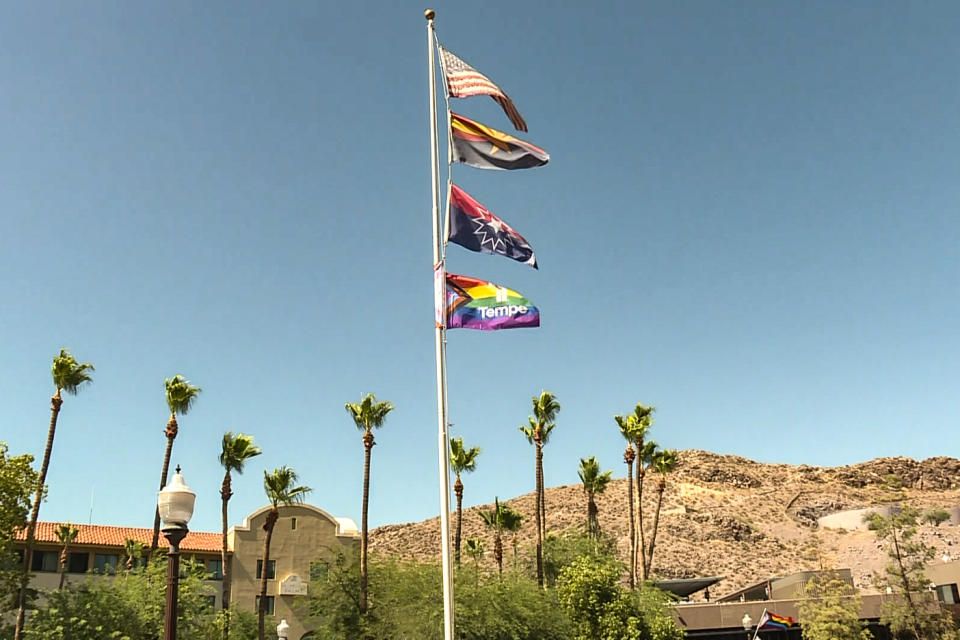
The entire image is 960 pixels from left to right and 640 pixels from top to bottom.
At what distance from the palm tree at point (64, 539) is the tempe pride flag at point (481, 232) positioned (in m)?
45.3

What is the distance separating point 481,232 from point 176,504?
8.72 m

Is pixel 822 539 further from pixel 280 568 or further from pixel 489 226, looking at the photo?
pixel 489 226

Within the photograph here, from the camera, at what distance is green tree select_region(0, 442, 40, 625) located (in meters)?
38.5

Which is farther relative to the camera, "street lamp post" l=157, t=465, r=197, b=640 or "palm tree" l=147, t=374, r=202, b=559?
"palm tree" l=147, t=374, r=202, b=559

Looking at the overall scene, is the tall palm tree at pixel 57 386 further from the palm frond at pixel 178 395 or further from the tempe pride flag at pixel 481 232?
the tempe pride flag at pixel 481 232

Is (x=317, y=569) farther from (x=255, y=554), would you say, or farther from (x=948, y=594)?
(x=948, y=594)

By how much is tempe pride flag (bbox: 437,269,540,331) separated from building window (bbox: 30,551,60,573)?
47889 mm

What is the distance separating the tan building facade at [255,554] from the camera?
175ft

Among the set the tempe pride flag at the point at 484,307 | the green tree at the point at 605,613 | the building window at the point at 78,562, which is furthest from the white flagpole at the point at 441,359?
the building window at the point at 78,562

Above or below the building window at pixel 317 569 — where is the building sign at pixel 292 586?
below

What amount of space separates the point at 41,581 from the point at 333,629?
2101cm

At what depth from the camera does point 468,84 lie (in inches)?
706

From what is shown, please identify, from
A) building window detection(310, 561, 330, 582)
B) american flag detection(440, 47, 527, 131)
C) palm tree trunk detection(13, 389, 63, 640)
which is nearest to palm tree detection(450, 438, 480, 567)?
building window detection(310, 561, 330, 582)

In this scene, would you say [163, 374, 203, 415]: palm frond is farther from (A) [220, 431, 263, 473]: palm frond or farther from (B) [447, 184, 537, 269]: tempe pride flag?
(B) [447, 184, 537, 269]: tempe pride flag
